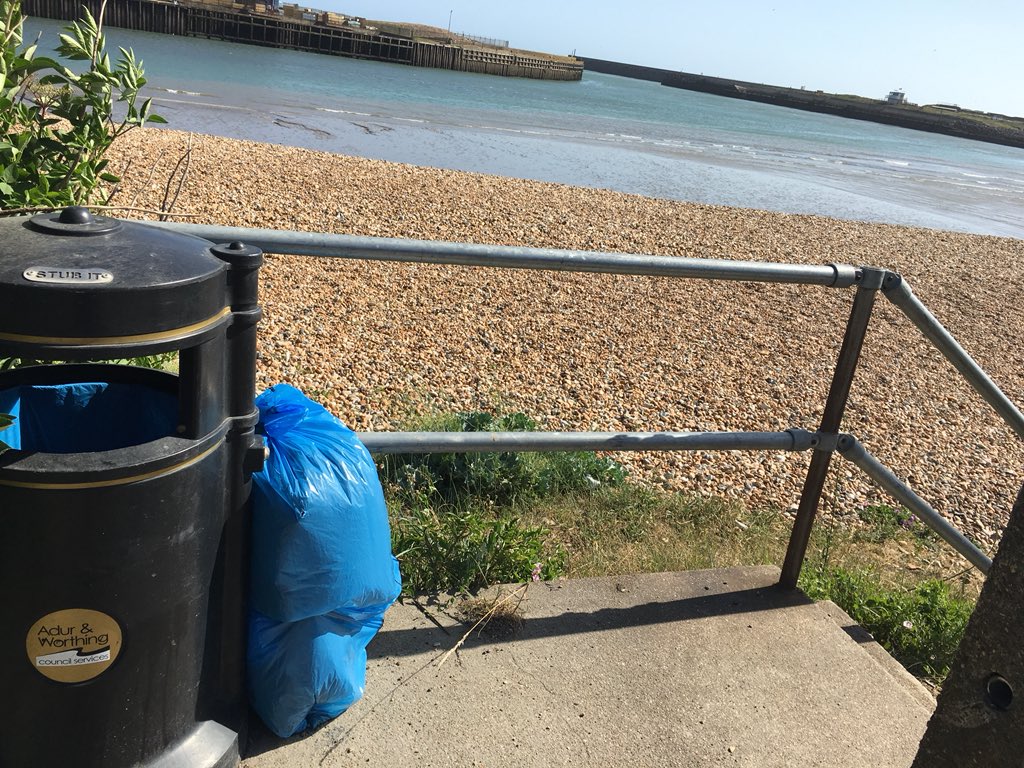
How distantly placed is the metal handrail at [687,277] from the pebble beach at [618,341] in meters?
1.68

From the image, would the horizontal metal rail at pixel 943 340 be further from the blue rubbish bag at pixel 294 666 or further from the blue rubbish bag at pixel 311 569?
the blue rubbish bag at pixel 294 666

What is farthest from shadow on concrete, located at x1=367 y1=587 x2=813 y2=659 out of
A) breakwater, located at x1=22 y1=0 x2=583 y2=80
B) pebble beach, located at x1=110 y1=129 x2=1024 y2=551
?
breakwater, located at x1=22 y1=0 x2=583 y2=80

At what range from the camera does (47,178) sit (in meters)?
2.47

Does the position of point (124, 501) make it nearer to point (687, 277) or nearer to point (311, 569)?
point (311, 569)

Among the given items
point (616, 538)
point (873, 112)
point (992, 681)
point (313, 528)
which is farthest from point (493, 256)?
point (873, 112)

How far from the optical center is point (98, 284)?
5.00ft

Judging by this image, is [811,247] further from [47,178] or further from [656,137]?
[656,137]

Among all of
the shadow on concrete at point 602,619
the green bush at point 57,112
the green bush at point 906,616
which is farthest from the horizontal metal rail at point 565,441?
the green bush at point 57,112

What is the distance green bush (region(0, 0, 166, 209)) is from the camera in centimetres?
236

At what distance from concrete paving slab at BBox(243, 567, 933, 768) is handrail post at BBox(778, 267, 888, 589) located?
0.66ft

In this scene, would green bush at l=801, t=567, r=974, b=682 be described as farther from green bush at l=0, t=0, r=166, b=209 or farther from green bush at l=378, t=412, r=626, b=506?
green bush at l=0, t=0, r=166, b=209

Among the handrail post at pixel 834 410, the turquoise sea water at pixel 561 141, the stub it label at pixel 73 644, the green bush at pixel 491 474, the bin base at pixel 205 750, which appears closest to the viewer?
the stub it label at pixel 73 644

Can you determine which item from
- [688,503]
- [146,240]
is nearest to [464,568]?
[146,240]

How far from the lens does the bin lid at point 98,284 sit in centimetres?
151
